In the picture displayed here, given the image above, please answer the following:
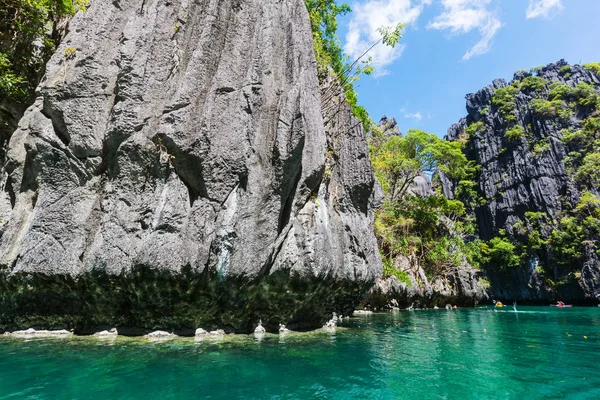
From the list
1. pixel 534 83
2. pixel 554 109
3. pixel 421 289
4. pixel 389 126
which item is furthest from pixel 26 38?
pixel 534 83

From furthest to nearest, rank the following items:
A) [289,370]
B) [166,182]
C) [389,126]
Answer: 1. [389,126]
2. [166,182]
3. [289,370]

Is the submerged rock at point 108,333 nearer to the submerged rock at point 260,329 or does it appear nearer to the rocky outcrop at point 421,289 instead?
the submerged rock at point 260,329

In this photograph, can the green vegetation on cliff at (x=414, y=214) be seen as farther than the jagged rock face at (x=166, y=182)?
A: Yes

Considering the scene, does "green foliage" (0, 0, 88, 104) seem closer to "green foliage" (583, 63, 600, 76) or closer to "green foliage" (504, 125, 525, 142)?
"green foliage" (504, 125, 525, 142)

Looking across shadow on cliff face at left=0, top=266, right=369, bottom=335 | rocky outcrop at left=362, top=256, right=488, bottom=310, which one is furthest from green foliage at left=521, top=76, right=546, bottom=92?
shadow on cliff face at left=0, top=266, right=369, bottom=335

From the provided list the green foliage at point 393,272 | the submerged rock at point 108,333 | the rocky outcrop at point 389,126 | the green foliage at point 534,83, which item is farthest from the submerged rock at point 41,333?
the green foliage at point 534,83

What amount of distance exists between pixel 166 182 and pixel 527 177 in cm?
5485

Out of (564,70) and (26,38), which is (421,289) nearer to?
(26,38)

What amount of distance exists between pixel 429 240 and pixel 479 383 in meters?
28.9

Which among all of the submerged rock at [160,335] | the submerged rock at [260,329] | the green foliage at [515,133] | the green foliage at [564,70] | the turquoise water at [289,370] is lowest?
the turquoise water at [289,370]

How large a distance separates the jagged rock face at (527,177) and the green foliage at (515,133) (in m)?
0.65

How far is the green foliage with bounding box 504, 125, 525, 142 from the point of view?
53.2 m

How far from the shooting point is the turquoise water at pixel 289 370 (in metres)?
5.84

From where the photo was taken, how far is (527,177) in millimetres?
50156
